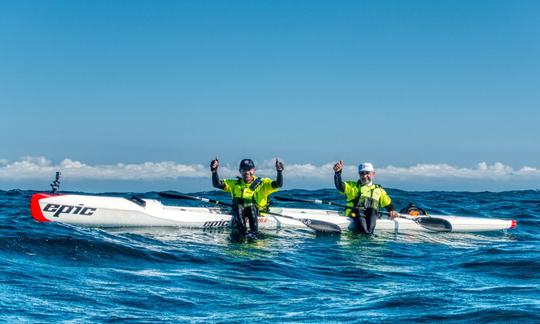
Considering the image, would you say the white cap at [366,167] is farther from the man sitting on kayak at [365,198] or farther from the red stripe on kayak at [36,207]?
the red stripe on kayak at [36,207]

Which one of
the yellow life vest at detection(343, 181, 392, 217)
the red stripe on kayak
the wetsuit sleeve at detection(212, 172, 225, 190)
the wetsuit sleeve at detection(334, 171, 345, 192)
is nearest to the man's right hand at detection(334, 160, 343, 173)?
the wetsuit sleeve at detection(334, 171, 345, 192)

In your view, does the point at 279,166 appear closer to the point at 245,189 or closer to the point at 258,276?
the point at 245,189

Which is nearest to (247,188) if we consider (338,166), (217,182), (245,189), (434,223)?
(245,189)

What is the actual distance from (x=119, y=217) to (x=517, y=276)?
8.66 meters

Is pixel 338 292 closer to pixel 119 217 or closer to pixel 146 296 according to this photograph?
pixel 146 296

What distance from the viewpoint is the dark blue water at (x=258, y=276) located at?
7215mm

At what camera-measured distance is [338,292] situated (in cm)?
853

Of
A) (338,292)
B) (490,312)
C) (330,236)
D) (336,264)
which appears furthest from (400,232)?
(490,312)

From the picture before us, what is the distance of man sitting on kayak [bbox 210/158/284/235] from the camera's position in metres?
14.2

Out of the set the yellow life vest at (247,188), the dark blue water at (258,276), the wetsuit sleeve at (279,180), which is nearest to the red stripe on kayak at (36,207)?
the dark blue water at (258,276)

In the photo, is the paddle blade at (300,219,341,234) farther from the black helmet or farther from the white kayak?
the black helmet

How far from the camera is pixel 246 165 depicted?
1422 centimetres

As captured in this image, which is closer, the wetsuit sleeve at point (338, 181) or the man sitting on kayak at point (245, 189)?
the man sitting on kayak at point (245, 189)

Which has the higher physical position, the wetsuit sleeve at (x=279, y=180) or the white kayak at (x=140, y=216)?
the wetsuit sleeve at (x=279, y=180)
